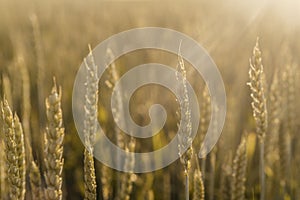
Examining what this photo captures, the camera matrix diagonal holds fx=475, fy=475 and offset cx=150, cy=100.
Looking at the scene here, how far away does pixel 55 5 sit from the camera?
21.7ft

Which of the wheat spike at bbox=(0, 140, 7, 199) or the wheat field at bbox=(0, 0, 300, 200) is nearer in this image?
the wheat field at bbox=(0, 0, 300, 200)

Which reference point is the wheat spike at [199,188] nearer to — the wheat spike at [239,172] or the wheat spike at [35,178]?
the wheat spike at [239,172]

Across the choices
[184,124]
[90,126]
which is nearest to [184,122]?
[184,124]

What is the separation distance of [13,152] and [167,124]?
1.46 metres

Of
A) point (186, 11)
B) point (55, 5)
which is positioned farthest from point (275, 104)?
point (55, 5)

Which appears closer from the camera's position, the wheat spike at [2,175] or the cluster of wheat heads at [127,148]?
the cluster of wheat heads at [127,148]

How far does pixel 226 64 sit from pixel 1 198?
192 centimetres

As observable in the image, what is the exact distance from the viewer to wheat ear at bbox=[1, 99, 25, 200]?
926mm

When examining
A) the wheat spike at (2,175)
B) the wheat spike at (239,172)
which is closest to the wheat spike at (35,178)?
Result: the wheat spike at (2,175)

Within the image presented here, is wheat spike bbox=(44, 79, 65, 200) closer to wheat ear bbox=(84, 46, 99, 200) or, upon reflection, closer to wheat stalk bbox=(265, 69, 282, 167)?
wheat ear bbox=(84, 46, 99, 200)

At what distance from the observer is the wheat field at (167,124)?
97 cm

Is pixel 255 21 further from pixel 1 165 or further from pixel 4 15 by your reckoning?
pixel 4 15

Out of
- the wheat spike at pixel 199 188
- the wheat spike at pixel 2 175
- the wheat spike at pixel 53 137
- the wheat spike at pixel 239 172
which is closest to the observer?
the wheat spike at pixel 53 137

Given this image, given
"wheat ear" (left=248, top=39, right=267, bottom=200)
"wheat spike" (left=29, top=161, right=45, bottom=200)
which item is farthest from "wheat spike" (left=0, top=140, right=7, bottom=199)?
"wheat ear" (left=248, top=39, right=267, bottom=200)
